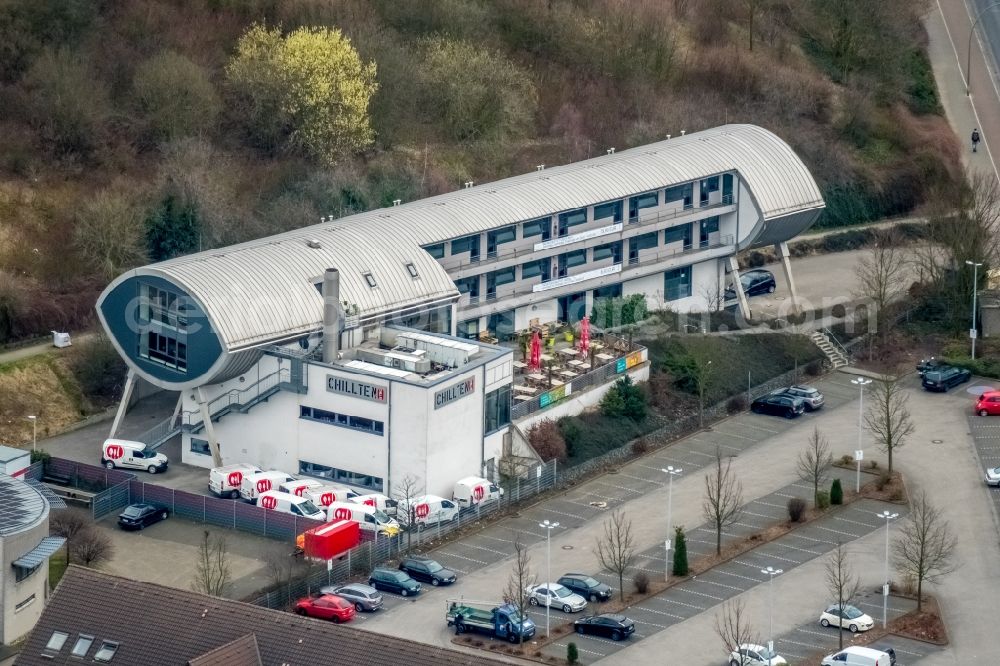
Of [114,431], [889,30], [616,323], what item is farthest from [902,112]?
[114,431]

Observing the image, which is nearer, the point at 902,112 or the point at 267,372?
the point at 267,372

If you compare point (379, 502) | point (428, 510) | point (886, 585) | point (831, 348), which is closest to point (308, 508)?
point (379, 502)

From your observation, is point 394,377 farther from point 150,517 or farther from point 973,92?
point 973,92

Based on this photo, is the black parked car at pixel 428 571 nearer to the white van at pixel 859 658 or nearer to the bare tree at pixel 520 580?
the bare tree at pixel 520 580

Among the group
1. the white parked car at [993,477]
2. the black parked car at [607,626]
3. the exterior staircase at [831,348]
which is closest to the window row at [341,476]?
the black parked car at [607,626]

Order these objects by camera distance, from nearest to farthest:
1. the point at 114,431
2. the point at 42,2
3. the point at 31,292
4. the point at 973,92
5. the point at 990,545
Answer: the point at 990,545 < the point at 114,431 < the point at 31,292 < the point at 42,2 < the point at 973,92
